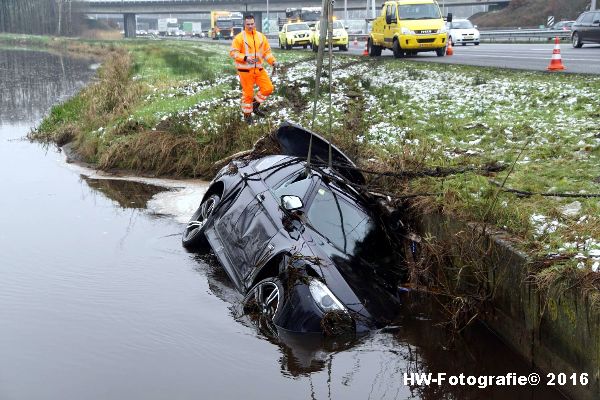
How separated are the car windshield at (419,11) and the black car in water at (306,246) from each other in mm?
18141

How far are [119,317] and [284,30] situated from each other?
112ft

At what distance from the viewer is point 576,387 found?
17.1ft

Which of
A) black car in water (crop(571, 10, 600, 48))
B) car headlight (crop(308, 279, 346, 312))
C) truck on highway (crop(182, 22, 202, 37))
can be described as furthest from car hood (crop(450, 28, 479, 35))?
truck on highway (crop(182, 22, 202, 37))

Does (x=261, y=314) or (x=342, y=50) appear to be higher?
(x=342, y=50)

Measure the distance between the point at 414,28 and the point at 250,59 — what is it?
12.7 m

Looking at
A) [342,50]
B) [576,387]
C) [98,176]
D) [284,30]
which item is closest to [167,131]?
[98,176]

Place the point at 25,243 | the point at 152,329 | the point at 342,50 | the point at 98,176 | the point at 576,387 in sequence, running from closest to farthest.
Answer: the point at 576,387 → the point at 152,329 → the point at 25,243 → the point at 98,176 → the point at 342,50

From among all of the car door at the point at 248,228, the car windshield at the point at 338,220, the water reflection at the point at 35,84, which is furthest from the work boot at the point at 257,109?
the water reflection at the point at 35,84

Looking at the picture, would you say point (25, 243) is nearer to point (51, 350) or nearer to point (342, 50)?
point (51, 350)

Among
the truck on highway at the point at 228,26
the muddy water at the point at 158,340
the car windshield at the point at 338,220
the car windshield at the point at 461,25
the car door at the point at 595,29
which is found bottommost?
the muddy water at the point at 158,340

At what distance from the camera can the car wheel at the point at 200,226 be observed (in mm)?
8578

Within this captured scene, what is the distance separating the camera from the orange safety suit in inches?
532

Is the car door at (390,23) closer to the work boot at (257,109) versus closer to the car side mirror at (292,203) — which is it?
the work boot at (257,109)

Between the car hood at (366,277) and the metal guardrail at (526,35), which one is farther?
the metal guardrail at (526,35)
